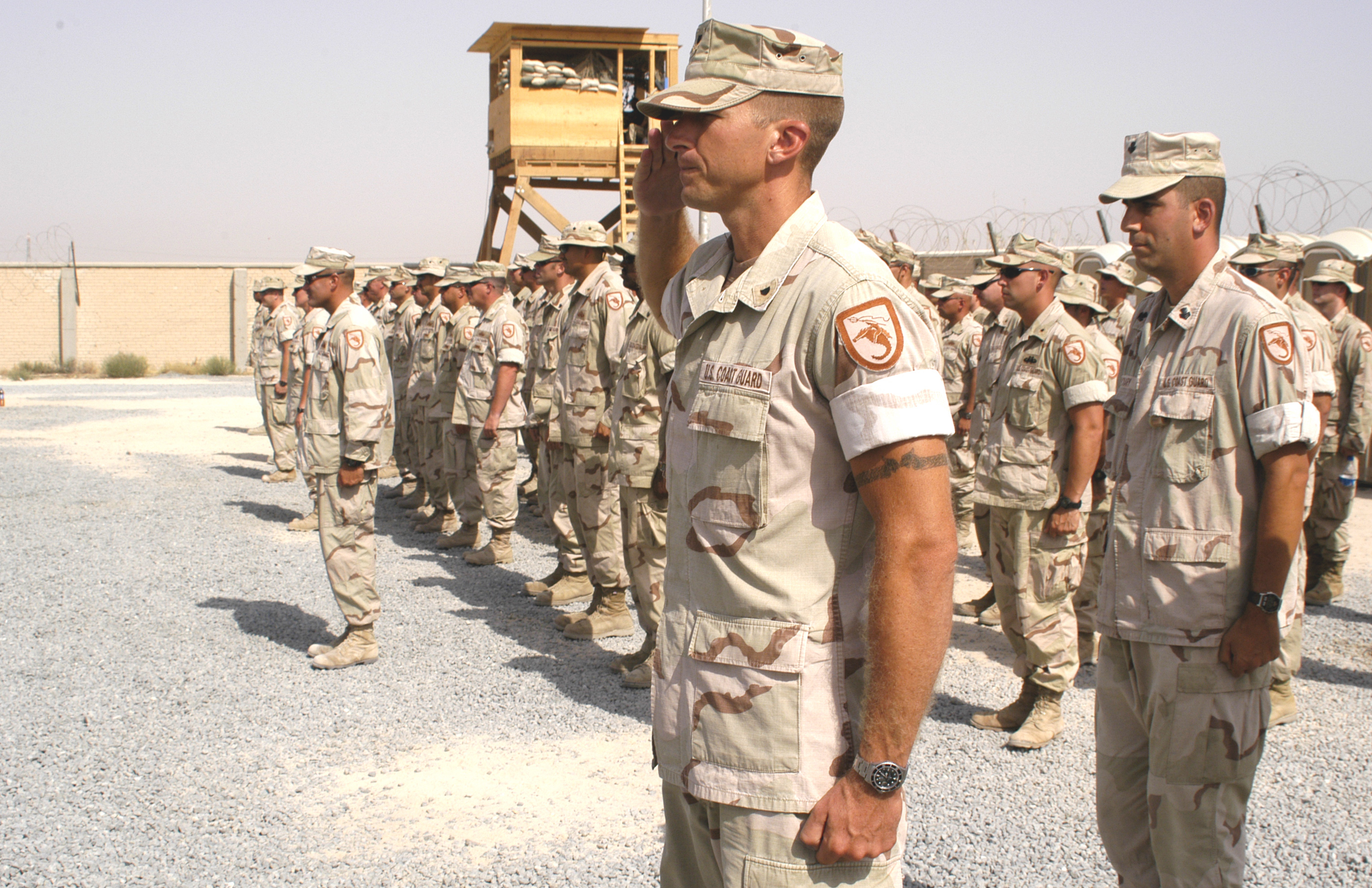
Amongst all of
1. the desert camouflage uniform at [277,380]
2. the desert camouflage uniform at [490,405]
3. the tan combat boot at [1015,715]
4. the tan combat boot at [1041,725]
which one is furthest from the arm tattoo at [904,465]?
the desert camouflage uniform at [277,380]

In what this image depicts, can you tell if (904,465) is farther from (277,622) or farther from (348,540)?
(277,622)

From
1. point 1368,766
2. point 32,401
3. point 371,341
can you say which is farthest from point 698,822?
point 32,401

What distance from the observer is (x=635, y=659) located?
5.57 meters

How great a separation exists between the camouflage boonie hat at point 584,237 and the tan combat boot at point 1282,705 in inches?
177

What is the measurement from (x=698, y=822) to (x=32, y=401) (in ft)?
81.4

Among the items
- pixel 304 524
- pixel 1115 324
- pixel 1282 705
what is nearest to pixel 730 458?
pixel 1282 705

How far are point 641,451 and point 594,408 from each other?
1010mm

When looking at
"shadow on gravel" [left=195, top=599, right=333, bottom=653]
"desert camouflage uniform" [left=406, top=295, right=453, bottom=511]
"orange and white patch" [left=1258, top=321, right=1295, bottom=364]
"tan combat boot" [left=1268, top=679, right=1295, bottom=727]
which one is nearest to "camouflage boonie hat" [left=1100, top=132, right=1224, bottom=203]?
"orange and white patch" [left=1258, top=321, right=1295, bottom=364]

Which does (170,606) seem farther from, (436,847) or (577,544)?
(436,847)

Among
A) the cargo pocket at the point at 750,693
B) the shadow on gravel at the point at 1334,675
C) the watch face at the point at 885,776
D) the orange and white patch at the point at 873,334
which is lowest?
the shadow on gravel at the point at 1334,675

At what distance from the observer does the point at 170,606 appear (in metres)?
7.00

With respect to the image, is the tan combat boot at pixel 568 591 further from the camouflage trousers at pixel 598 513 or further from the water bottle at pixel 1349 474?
the water bottle at pixel 1349 474

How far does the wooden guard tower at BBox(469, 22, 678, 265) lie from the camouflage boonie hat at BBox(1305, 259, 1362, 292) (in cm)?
1309

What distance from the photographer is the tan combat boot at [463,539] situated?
9.02 metres
